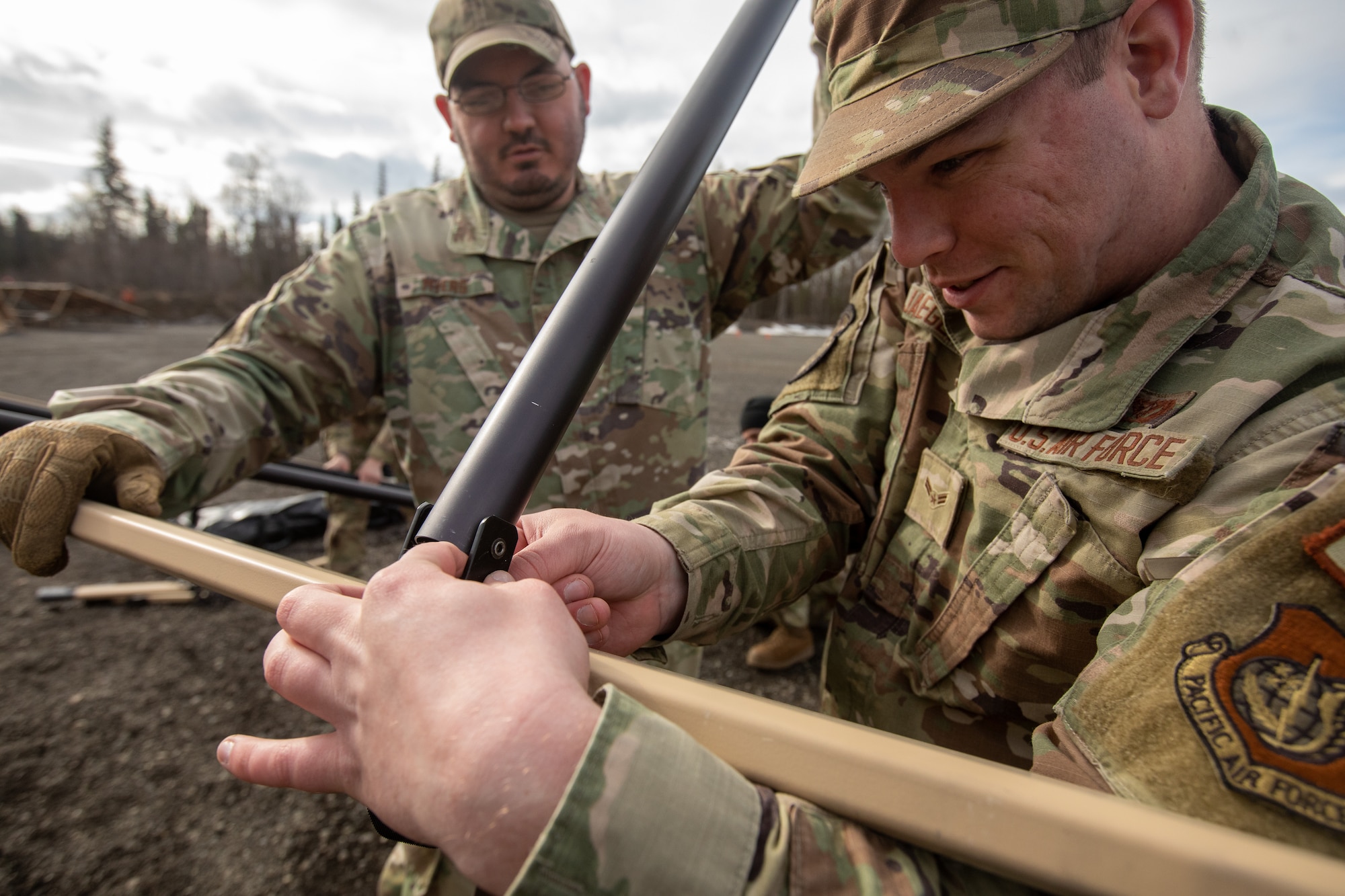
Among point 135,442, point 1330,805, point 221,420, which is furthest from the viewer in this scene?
point 221,420

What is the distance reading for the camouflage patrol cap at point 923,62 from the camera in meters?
1.02

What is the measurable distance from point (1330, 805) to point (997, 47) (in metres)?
1.06

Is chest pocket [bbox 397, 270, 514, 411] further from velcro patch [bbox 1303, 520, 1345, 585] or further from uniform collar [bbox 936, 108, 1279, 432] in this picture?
velcro patch [bbox 1303, 520, 1345, 585]

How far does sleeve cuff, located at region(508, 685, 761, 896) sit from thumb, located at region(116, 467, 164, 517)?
5.21ft

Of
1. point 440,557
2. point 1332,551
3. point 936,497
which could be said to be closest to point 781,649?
point 936,497

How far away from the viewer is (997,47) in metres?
1.04

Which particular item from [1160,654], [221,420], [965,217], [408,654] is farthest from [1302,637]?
[221,420]

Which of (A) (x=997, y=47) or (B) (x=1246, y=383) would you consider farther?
(A) (x=997, y=47)

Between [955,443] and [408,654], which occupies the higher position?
[955,443]

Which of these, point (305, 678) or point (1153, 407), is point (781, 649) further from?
point (305, 678)

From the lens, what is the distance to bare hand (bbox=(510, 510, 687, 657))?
1.15 metres

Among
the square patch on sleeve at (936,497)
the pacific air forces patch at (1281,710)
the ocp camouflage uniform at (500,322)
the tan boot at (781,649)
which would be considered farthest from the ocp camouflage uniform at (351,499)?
the pacific air forces patch at (1281,710)

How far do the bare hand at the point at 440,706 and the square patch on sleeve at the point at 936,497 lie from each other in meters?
0.88

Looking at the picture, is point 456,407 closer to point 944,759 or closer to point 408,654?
point 408,654
